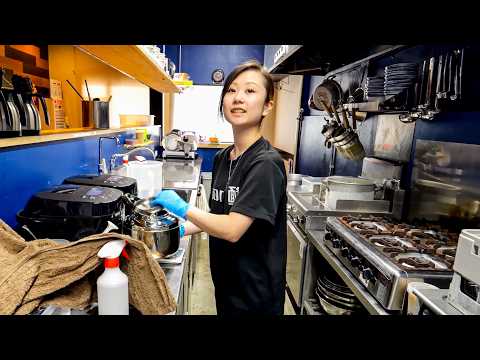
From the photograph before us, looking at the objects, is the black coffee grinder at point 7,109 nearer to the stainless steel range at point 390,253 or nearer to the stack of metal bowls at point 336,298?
the stainless steel range at point 390,253

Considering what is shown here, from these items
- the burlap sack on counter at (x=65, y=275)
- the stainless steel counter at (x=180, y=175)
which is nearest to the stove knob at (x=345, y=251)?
the burlap sack on counter at (x=65, y=275)

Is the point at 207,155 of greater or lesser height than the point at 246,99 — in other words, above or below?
below

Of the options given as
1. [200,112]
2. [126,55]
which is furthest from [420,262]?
[200,112]

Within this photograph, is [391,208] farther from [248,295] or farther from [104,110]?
[104,110]

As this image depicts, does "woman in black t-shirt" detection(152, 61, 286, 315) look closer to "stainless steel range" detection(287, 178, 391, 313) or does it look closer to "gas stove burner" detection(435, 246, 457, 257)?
"gas stove burner" detection(435, 246, 457, 257)

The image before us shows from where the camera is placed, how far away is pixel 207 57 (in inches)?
220

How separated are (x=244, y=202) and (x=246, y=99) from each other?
0.40 meters

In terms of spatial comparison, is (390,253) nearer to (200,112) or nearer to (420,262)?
(420,262)

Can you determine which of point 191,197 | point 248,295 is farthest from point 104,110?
point 248,295

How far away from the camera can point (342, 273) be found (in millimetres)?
1603

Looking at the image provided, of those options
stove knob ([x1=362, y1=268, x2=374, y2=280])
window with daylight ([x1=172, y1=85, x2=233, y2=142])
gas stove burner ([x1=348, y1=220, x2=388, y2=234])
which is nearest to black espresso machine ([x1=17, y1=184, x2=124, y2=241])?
stove knob ([x1=362, y1=268, x2=374, y2=280])

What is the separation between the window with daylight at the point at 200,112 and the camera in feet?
19.0

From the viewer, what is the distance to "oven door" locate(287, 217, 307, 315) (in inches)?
89.4
